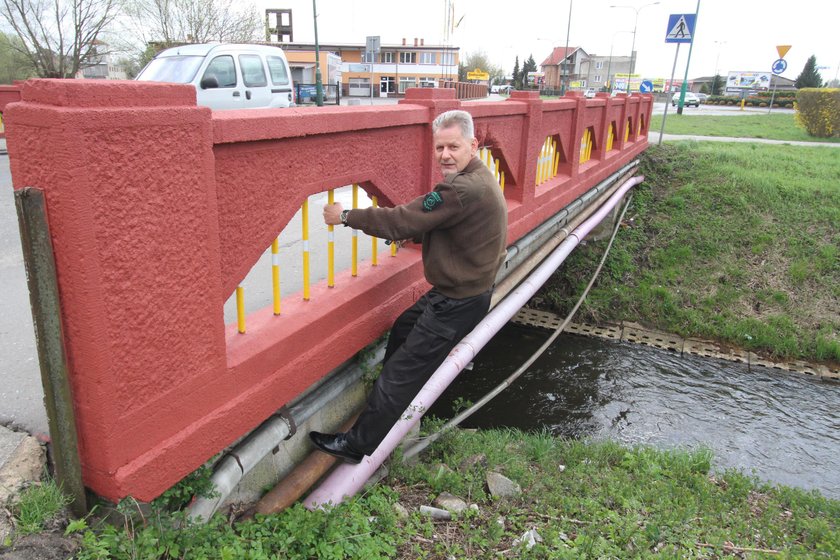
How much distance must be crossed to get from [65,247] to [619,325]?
841 centimetres

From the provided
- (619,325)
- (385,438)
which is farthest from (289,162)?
(619,325)

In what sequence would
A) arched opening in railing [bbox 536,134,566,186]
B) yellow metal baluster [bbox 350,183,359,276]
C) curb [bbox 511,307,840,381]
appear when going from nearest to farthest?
yellow metal baluster [bbox 350,183,359,276], arched opening in railing [bbox 536,134,566,186], curb [bbox 511,307,840,381]

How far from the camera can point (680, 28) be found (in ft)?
43.4

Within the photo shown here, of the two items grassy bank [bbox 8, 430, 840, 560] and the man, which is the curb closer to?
grassy bank [bbox 8, 430, 840, 560]

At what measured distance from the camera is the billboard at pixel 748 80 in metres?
61.9

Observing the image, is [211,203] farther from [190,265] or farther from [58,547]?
[58,547]

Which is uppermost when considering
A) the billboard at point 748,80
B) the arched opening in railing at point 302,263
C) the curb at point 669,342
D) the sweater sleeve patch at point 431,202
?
the billboard at point 748,80

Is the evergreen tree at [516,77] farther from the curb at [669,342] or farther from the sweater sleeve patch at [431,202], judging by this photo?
the sweater sleeve patch at [431,202]

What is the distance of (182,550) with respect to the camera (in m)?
2.21

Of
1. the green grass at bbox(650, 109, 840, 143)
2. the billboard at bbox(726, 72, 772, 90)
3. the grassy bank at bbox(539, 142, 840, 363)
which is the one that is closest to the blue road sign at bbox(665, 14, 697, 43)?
the grassy bank at bbox(539, 142, 840, 363)

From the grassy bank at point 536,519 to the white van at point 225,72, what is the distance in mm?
8782

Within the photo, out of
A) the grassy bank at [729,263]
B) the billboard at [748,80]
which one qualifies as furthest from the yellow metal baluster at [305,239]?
the billboard at [748,80]

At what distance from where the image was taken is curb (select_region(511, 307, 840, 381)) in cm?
814

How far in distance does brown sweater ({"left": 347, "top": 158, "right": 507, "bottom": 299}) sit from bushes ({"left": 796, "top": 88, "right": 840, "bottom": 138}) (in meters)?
21.2
